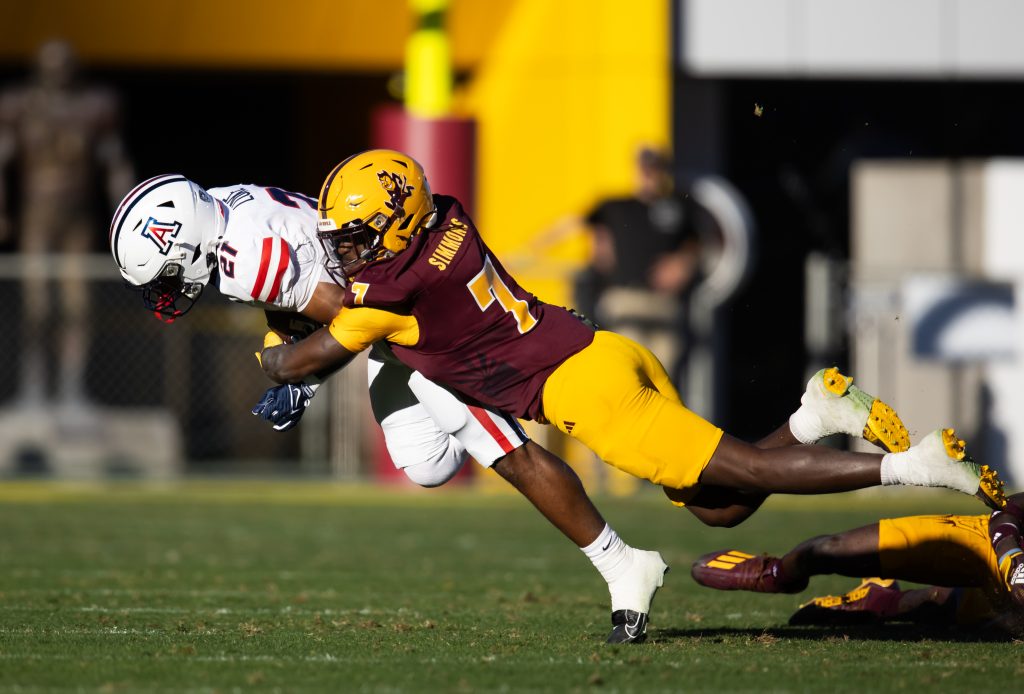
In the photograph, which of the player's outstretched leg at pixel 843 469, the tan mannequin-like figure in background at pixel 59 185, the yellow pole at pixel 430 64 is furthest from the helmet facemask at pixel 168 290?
the tan mannequin-like figure in background at pixel 59 185

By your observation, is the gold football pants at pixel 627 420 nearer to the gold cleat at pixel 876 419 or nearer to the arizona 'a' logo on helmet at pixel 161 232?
the gold cleat at pixel 876 419

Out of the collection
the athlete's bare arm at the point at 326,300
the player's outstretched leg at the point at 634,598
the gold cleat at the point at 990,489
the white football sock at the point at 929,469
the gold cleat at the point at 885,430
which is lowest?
the player's outstretched leg at the point at 634,598

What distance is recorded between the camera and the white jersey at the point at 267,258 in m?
5.41

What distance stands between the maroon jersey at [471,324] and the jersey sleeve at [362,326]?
32mm

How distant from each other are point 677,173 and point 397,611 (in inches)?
311

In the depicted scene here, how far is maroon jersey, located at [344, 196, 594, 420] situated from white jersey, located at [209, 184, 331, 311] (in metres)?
0.35

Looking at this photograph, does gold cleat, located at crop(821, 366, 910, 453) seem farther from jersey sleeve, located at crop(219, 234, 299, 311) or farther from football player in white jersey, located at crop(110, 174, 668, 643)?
jersey sleeve, located at crop(219, 234, 299, 311)

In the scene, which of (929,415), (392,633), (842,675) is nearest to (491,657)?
(392,633)

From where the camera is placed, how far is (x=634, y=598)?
5.20 m

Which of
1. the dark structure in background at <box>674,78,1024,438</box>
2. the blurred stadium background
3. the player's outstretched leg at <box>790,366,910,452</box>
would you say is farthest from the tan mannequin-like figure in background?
the player's outstretched leg at <box>790,366,910,452</box>

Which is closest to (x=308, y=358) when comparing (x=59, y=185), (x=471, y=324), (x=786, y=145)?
(x=471, y=324)

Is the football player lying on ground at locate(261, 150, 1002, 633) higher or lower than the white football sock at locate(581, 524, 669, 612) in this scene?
higher

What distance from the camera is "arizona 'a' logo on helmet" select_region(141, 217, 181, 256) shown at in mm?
5395

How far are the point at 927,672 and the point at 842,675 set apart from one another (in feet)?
0.84
